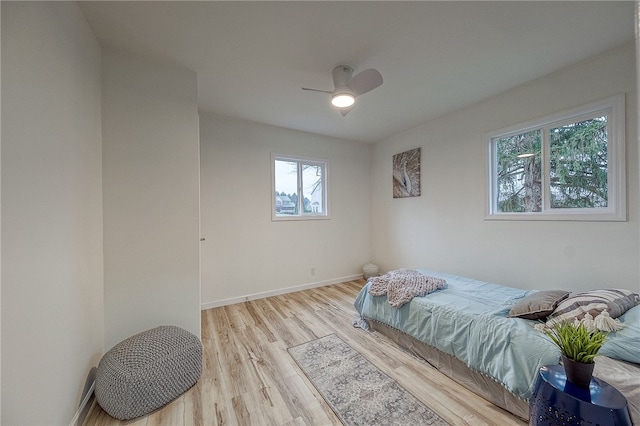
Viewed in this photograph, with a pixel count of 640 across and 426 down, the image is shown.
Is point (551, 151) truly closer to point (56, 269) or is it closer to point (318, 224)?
point (318, 224)

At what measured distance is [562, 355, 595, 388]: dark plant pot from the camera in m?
0.92

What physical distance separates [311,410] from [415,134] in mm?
3649

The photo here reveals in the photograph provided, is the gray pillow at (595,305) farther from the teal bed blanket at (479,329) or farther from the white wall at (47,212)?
the white wall at (47,212)

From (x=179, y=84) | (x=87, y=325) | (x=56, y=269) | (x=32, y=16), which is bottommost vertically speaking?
(x=87, y=325)

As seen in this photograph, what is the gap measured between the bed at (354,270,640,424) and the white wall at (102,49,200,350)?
192cm

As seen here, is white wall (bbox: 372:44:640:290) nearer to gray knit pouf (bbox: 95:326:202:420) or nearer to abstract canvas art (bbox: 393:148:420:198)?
Answer: abstract canvas art (bbox: 393:148:420:198)

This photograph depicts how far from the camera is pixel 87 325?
1538 millimetres

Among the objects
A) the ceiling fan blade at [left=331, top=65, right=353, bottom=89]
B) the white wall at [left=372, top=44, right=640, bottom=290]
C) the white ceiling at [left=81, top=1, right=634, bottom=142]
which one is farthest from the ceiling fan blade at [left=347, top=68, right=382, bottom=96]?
the white wall at [left=372, top=44, right=640, bottom=290]

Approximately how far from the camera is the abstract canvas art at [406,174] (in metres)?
3.62

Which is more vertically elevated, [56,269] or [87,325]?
[56,269]

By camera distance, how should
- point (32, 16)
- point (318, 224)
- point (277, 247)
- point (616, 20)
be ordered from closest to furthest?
point (32, 16)
point (616, 20)
point (277, 247)
point (318, 224)

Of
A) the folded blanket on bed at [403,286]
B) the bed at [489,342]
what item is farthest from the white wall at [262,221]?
the bed at [489,342]

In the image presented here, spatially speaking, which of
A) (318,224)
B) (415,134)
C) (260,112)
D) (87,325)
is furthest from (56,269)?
(415,134)

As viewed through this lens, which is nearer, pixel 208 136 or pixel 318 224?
pixel 208 136
